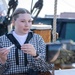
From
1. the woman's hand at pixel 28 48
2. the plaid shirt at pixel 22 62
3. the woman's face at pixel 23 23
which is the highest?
the woman's face at pixel 23 23

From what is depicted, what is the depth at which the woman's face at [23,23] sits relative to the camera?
1668 millimetres

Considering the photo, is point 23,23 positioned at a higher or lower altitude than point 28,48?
higher

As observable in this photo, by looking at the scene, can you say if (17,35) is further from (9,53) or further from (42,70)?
(42,70)

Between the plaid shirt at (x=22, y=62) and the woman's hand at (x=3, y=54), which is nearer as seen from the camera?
the woman's hand at (x=3, y=54)

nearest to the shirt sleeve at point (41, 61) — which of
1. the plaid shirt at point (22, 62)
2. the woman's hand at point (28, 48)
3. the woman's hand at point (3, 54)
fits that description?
the plaid shirt at point (22, 62)

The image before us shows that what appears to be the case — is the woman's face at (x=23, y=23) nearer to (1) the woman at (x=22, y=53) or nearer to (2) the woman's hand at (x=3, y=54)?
(1) the woman at (x=22, y=53)

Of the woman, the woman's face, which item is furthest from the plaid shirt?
the woman's face

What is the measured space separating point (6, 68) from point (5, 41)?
0.64 feet

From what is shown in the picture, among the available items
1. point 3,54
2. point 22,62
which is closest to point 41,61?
point 22,62

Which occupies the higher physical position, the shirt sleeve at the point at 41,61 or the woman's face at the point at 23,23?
the woman's face at the point at 23,23

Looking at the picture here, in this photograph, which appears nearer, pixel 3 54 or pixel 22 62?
pixel 3 54

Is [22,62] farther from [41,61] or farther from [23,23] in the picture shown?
[23,23]

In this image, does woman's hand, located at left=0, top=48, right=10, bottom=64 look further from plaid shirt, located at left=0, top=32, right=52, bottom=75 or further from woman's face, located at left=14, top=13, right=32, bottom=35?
woman's face, located at left=14, top=13, right=32, bottom=35

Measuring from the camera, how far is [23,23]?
167 centimetres
